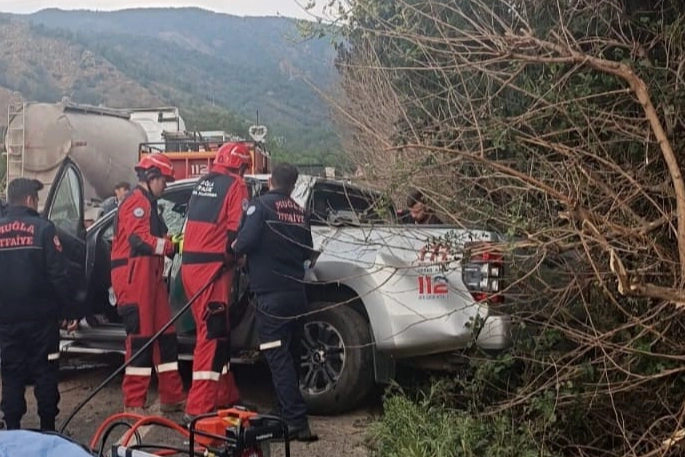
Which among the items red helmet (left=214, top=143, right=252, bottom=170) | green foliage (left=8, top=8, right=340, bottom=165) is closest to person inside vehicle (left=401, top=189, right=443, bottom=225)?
red helmet (left=214, top=143, right=252, bottom=170)

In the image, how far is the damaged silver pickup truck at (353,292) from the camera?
522cm

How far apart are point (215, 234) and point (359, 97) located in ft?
5.69

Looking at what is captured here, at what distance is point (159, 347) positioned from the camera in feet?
20.5

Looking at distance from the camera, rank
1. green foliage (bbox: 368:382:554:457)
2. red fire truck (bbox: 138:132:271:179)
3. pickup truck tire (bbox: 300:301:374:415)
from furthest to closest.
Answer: red fire truck (bbox: 138:132:271:179) → pickup truck tire (bbox: 300:301:374:415) → green foliage (bbox: 368:382:554:457)

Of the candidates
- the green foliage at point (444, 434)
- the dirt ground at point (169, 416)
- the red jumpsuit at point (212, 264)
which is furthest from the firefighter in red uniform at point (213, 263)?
the green foliage at point (444, 434)

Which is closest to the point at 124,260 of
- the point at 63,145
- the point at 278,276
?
the point at 278,276

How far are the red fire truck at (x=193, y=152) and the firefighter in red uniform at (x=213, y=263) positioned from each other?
7.32 m

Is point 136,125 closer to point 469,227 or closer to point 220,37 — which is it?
point 469,227

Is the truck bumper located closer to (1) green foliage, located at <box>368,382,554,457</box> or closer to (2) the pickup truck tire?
(1) green foliage, located at <box>368,382,554,457</box>

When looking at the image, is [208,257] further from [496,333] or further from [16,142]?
[16,142]

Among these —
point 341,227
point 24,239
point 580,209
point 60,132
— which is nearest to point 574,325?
point 580,209

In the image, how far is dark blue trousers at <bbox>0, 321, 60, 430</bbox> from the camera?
5.59 meters

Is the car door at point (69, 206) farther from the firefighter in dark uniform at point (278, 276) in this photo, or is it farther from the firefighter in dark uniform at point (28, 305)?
the firefighter in dark uniform at point (278, 276)

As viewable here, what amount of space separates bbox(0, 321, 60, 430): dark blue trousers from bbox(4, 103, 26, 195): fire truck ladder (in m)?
8.43
